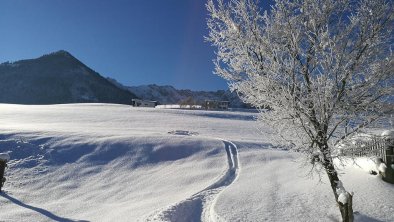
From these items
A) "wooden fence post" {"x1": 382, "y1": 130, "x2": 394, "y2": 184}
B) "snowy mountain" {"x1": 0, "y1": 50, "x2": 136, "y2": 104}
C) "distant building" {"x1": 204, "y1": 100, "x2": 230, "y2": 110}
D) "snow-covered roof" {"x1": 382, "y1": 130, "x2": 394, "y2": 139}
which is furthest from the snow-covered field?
"snowy mountain" {"x1": 0, "y1": 50, "x2": 136, "y2": 104}

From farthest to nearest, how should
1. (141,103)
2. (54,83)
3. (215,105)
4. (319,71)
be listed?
1. (54,83)
2. (141,103)
3. (215,105)
4. (319,71)

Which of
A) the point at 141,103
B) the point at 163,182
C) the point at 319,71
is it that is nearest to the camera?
the point at 319,71

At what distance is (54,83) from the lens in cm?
14412

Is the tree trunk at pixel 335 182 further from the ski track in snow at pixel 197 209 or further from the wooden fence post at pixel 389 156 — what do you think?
the ski track in snow at pixel 197 209

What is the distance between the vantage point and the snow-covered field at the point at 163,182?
10344 mm

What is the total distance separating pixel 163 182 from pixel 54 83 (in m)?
142

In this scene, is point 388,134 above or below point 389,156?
above

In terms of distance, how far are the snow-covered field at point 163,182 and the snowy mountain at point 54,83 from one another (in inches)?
4534

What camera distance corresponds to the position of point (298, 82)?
9555 mm

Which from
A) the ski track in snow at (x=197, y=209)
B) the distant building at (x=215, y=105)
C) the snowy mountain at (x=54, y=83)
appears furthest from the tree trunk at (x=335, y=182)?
the snowy mountain at (x=54, y=83)

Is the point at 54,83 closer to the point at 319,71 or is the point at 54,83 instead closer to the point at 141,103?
the point at 141,103

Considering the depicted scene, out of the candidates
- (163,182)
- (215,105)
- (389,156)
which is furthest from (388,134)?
(215,105)

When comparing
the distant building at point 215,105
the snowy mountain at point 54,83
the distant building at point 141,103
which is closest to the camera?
the distant building at point 215,105

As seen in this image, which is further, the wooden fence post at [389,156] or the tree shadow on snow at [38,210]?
the wooden fence post at [389,156]
